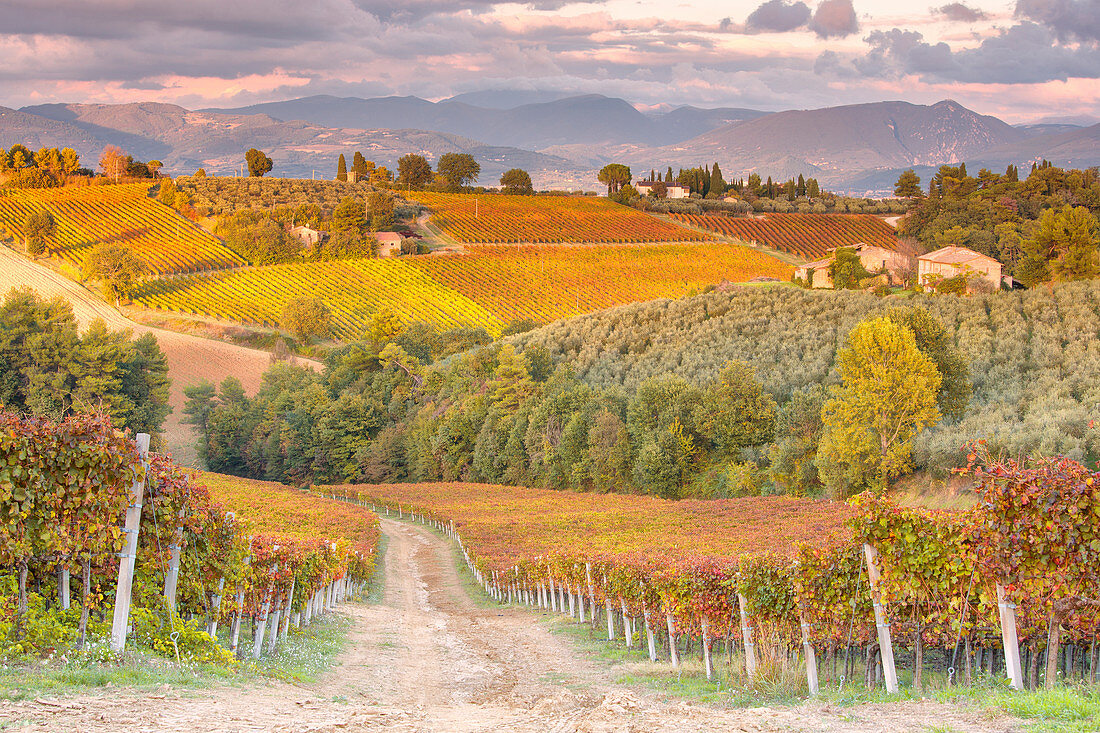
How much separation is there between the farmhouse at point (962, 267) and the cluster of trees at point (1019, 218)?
8.77 ft

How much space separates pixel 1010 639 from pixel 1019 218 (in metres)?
112

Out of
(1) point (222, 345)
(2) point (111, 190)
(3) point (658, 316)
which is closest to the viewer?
(3) point (658, 316)

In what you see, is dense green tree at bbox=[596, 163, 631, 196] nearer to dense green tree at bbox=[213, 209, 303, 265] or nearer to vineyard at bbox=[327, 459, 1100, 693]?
dense green tree at bbox=[213, 209, 303, 265]

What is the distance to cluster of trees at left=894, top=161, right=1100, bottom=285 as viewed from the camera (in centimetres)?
7538

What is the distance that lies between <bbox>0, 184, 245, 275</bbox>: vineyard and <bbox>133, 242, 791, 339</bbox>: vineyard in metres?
6.23

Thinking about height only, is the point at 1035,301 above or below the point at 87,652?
above

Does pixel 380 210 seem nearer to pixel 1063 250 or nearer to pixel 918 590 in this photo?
pixel 1063 250

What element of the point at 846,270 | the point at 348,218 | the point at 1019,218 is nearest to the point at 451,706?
the point at 846,270

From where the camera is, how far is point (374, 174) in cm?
17650

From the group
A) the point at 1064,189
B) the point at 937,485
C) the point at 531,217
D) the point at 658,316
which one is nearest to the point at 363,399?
the point at 658,316

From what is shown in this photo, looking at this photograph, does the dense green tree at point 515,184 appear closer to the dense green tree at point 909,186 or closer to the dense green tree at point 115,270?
the dense green tree at point 909,186

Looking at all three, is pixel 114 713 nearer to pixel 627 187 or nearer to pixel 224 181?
pixel 224 181

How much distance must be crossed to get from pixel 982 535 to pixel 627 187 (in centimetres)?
16913

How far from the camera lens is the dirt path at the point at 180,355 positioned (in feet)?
290
